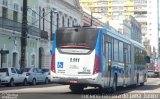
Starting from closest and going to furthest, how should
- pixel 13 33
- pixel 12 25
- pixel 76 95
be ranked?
pixel 76 95 < pixel 12 25 < pixel 13 33

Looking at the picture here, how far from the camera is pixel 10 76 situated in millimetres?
39750

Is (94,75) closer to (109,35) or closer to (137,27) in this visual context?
(109,35)

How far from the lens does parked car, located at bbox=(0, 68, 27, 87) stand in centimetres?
3911

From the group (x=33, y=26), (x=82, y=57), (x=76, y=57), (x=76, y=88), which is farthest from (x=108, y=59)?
(x=33, y=26)

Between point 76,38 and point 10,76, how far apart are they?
645 inches

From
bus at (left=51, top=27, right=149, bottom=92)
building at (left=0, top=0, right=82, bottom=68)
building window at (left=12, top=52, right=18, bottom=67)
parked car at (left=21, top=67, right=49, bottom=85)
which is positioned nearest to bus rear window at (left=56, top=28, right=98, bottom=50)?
bus at (left=51, top=27, right=149, bottom=92)

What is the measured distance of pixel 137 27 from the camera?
137 m

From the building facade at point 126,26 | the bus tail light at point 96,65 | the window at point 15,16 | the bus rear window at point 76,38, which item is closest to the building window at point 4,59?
the window at point 15,16

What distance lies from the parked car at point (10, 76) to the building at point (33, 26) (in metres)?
7.70

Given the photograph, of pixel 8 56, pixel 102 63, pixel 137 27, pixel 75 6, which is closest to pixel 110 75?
pixel 102 63

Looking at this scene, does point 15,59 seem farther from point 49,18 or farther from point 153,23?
point 153,23

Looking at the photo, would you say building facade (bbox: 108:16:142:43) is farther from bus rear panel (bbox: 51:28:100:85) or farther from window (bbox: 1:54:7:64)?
bus rear panel (bbox: 51:28:100:85)

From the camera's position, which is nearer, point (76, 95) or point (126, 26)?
point (76, 95)

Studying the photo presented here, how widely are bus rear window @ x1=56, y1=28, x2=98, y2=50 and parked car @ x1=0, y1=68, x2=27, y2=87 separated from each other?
50.2 feet
